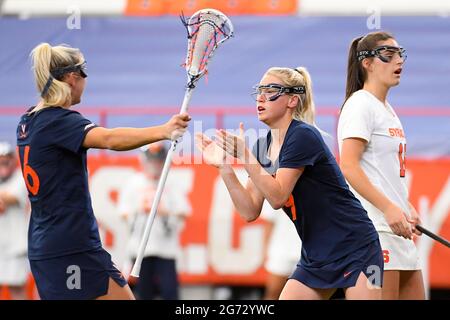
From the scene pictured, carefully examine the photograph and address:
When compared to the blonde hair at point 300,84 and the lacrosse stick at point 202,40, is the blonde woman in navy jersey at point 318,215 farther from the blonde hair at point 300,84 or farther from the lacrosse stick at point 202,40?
the lacrosse stick at point 202,40

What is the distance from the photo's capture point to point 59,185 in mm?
5531

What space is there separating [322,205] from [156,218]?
4.97m

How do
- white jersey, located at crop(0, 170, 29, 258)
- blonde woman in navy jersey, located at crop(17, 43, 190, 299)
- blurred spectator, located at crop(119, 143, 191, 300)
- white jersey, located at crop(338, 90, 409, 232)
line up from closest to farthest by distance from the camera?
blonde woman in navy jersey, located at crop(17, 43, 190, 299) < white jersey, located at crop(338, 90, 409, 232) < white jersey, located at crop(0, 170, 29, 258) < blurred spectator, located at crop(119, 143, 191, 300)

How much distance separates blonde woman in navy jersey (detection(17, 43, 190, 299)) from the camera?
18.0 ft

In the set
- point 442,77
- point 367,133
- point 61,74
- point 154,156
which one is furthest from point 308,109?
point 442,77

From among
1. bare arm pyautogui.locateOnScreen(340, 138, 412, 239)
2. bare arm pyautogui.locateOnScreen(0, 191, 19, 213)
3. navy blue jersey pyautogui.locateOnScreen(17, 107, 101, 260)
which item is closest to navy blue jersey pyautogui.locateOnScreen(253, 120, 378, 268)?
bare arm pyautogui.locateOnScreen(340, 138, 412, 239)

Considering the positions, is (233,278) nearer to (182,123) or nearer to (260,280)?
(260,280)

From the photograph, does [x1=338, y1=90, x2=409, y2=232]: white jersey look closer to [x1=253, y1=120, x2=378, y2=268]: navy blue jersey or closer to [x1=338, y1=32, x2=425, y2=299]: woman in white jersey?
[x1=338, y1=32, x2=425, y2=299]: woman in white jersey

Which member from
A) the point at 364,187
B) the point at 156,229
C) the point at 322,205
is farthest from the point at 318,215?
the point at 156,229

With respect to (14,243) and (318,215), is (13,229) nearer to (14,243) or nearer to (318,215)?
(14,243)

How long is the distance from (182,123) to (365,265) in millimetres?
1261

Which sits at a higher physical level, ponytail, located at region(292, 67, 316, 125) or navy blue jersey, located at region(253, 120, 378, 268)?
ponytail, located at region(292, 67, 316, 125)

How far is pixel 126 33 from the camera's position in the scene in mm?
16000

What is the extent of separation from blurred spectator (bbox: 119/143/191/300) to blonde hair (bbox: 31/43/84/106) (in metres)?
4.61
